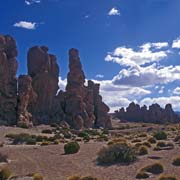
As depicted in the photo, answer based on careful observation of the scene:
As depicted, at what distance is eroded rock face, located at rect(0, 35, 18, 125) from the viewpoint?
72.8 metres

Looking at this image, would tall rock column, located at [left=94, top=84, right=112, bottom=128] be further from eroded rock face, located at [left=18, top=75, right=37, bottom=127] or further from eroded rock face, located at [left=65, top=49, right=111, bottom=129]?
eroded rock face, located at [left=18, top=75, right=37, bottom=127]

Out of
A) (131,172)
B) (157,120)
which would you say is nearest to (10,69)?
(131,172)

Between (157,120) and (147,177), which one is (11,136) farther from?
A: (157,120)

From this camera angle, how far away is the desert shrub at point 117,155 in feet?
98.7

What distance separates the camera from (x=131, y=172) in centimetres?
2611

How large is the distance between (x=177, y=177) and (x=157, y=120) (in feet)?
353

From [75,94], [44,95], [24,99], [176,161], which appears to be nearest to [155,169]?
[176,161]

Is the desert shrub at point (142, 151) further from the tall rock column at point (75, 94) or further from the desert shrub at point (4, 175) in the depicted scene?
the tall rock column at point (75, 94)

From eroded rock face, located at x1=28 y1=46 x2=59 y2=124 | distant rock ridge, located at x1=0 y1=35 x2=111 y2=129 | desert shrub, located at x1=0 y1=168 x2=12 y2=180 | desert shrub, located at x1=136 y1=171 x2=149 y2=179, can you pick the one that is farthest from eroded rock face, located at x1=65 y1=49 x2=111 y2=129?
desert shrub, located at x1=136 y1=171 x2=149 y2=179

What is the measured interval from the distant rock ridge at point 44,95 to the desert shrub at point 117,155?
133 feet

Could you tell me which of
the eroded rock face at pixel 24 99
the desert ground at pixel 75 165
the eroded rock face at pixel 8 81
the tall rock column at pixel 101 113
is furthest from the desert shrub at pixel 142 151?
the tall rock column at pixel 101 113

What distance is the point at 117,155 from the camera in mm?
30641

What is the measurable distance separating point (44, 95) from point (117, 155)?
186 feet

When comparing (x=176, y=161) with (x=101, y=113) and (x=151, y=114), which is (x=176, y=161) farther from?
(x=151, y=114)
